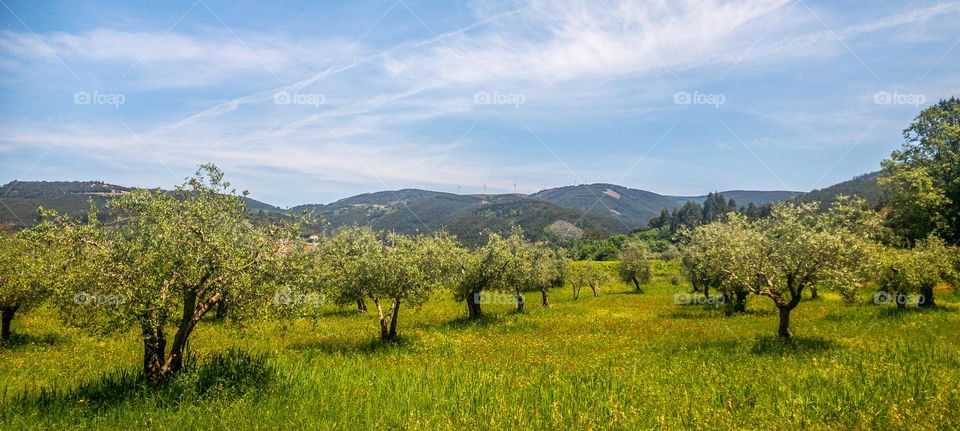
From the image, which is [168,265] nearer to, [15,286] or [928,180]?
[15,286]

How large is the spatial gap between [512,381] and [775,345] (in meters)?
13.4

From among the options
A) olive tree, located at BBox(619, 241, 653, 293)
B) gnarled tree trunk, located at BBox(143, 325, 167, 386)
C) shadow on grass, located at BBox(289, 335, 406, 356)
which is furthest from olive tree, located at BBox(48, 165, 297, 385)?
olive tree, located at BBox(619, 241, 653, 293)

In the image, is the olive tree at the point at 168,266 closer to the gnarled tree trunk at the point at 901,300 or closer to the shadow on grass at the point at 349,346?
the shadow on grass at the point at 349,346

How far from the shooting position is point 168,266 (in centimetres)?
1140

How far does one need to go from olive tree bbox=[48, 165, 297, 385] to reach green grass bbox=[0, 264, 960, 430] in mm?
899

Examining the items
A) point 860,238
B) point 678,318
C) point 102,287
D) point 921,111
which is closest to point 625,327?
point 678,318

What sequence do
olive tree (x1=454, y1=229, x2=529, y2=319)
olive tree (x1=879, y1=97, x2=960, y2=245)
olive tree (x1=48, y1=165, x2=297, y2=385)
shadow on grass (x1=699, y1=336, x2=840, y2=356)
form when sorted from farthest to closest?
olive tree (x1=879, y1=97, x2=960, y2=245), olive tree (x1=454, y1=229, x2=529, y2=319), shadow on grass (x1=699, y1=336, x2=840, y2=356), olive tree (x1=48, y1=165, x2=297, y2=385)

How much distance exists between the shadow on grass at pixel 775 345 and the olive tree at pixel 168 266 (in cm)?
1919

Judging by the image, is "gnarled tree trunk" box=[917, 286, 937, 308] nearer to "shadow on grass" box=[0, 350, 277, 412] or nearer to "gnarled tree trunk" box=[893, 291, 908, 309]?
"gnarled tree trunk" box=[893, 291, 908, 309]

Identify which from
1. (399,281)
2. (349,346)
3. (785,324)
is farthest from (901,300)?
(349,346)

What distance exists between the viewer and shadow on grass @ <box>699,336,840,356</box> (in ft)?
59.8

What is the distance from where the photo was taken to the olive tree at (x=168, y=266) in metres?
11.3

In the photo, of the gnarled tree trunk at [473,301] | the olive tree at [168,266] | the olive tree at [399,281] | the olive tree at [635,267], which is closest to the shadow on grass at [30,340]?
the olive tree at [168,266]

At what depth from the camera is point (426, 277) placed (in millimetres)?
26125
